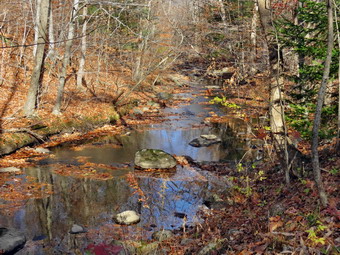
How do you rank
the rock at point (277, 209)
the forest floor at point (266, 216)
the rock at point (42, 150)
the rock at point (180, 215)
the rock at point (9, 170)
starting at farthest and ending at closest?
the rock at point (42, 150)
the rock at point (9, 170)
the rock at point (180, 215)
the rock at point (277, 209)
the forest floor at point (266, 216)

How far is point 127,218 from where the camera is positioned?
846 cm

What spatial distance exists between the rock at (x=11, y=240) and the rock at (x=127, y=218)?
2.12m

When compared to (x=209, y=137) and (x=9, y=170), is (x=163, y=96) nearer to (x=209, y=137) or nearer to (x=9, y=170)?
(x=209, y=137)

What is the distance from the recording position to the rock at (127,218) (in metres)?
8.38

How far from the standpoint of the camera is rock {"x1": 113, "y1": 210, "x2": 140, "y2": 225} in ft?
27.5

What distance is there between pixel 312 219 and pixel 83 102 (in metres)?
16.4

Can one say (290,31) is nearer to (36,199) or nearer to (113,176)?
(113,176)

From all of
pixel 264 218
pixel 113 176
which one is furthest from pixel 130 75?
pixel 264 218

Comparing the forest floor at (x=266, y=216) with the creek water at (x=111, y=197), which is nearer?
the forest floor at (x=266, y=216)

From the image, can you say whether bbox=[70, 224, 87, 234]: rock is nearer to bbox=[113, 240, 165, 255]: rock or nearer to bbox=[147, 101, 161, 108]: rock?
bbox=[113, 240, 165, 255]: rock

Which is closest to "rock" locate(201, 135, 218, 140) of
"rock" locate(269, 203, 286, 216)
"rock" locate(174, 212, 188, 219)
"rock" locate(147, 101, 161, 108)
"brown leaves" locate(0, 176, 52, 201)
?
"rock" locate(147, 101, 161, 108)

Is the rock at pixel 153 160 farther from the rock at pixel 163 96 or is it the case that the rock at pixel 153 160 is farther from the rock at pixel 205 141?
the rock at pixel 163 96

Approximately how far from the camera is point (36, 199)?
9562 millimetres

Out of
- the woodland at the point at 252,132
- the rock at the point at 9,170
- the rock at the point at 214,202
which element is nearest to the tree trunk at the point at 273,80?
the woodland at the point at 252,132
